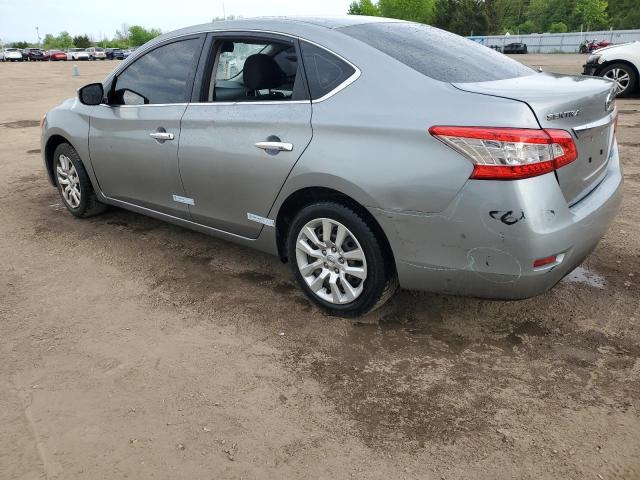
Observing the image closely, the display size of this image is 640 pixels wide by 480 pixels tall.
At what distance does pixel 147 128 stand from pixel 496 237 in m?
2.72

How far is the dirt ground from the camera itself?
7.58 ft

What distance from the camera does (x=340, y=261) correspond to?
3.27 m

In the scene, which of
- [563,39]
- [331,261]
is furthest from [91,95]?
[563,39]

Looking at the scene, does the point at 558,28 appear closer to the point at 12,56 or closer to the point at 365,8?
the point at 365,8

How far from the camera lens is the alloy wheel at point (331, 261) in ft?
10.5

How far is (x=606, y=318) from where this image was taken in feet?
10.9

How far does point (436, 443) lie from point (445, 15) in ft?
295

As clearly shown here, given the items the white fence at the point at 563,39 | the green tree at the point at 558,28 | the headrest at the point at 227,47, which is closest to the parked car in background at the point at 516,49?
the white fence at the point at 563,39

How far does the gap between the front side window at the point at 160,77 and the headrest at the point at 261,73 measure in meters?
0.51

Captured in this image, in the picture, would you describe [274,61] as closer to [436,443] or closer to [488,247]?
[488,247]

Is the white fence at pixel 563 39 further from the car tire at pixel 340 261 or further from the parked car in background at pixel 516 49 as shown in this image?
the car tire at pixel 340 261

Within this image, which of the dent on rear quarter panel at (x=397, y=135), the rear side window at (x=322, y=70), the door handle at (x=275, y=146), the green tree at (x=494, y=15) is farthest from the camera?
the green tree at (x=494, y=15)

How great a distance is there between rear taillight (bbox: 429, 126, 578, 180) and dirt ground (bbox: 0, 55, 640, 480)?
1016 millimetres

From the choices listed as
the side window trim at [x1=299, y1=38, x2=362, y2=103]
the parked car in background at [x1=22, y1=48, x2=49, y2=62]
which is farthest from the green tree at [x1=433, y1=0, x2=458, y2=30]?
the side window trim at [x1=299, y1=38, x2=362, y2=103]
